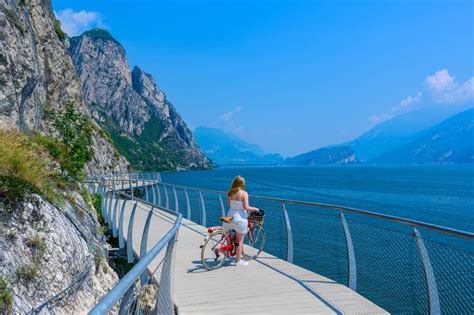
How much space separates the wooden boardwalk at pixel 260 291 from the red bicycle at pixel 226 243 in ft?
0.61

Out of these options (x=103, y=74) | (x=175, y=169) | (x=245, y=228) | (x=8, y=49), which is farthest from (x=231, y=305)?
(x=103, y=74)

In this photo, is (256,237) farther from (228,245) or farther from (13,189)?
(13,189)

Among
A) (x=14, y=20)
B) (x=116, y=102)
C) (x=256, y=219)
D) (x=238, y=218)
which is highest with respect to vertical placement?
(x=116, y=102)

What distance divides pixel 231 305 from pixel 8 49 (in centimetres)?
2013

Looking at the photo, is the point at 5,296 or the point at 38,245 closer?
the point at 5,296

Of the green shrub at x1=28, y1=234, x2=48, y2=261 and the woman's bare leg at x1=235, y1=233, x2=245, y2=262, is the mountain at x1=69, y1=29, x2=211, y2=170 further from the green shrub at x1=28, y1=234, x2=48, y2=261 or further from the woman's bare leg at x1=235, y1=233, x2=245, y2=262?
the green shrub at x1=28, y1=234, x2=48, y2=261

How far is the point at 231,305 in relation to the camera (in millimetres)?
5562

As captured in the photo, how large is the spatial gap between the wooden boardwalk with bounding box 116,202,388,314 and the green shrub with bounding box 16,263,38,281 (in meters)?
1.70

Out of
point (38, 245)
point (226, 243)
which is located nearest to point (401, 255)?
point (226, 243)

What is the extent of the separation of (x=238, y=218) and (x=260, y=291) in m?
1.64

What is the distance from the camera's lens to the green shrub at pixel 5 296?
212 inches

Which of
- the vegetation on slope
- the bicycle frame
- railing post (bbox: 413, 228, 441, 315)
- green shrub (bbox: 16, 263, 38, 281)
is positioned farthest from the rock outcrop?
railing post (bbox: 413, 228, 441, 315)

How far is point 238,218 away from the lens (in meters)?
7.56

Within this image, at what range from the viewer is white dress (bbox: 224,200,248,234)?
7.56 metres
